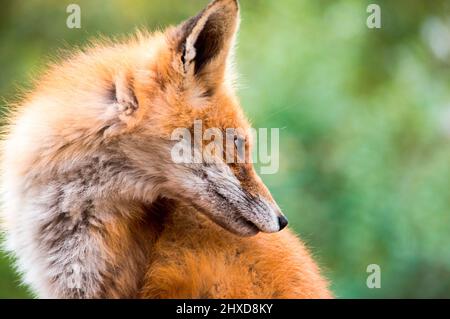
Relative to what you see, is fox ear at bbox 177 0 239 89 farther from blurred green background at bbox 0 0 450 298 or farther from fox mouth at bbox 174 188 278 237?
blurred green background at bbox 0 0 450 298

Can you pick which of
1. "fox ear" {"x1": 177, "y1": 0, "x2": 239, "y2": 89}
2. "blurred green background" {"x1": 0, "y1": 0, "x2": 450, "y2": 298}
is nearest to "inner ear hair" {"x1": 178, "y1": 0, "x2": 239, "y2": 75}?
"fox ear" {"x1": 177, "y1": 0, "x2": 239, "y2": 89}

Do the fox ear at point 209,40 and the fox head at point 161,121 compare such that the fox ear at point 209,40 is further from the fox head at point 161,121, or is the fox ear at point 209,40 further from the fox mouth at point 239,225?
the fox mouth at point 239,225

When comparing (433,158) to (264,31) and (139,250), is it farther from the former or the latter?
(139,250)

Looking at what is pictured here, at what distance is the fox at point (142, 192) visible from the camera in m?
3.30

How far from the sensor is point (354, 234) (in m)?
6.59

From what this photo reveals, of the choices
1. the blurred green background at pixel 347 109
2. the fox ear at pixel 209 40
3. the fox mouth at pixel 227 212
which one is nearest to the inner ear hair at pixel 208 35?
the fox ear at pixel 209 40

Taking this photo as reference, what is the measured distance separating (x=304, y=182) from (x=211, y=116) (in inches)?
136

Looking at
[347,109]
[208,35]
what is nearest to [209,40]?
[208,35]

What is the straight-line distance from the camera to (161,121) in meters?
3.36

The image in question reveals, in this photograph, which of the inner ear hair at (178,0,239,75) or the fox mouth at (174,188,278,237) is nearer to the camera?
the inner ear hair at (178,0,239,75)

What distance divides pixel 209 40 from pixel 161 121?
491 millimetres

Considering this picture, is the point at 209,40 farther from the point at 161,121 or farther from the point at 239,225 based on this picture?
the point at 239,225

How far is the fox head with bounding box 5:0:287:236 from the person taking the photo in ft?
10.9
